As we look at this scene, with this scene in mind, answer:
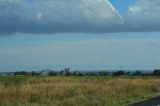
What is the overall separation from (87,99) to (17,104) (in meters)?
6.02

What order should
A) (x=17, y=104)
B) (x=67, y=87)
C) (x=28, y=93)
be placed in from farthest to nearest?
1. (x=67, y=87)
2. (x=28, y=93)
3. (x=17, y=104)

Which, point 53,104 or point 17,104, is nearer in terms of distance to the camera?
point 17,104

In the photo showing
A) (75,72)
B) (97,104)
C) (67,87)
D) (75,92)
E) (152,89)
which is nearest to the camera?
(97,104)

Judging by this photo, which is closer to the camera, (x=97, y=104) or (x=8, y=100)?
(x=8, y=100)

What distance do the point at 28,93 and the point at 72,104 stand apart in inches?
152

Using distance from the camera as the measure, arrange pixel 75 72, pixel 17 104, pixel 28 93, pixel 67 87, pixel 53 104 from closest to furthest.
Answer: pixel 17 104 → pixel 53 104 → pixel 28 93 → pixel 67 87 → pixel 75 72

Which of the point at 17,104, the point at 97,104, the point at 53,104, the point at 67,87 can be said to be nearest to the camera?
the point at 17,104

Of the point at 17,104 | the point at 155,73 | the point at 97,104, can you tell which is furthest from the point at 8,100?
the point at 155,73

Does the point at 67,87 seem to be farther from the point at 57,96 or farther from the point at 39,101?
the point at 39,101

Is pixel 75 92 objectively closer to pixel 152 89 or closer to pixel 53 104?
pixel 53 104

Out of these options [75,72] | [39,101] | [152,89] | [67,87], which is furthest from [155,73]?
[39,101]

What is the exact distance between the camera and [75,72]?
457 ft

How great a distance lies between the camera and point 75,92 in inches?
1226

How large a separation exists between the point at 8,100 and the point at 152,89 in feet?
75.8
